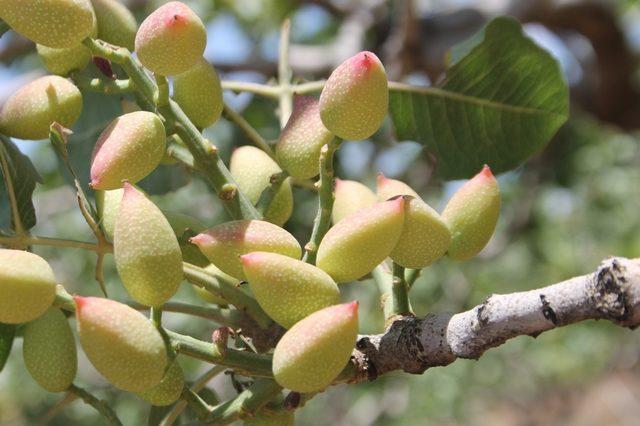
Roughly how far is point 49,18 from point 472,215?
0.45 m

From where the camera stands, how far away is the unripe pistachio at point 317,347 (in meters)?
0.68

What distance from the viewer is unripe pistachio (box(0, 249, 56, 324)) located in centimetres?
71

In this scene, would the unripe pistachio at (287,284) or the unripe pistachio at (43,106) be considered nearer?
the unripe pistachio at (287,284)

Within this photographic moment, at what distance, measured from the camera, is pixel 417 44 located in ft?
7.46

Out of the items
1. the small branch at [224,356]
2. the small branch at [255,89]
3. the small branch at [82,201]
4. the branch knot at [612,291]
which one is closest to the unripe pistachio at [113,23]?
the small branch at [82,201]

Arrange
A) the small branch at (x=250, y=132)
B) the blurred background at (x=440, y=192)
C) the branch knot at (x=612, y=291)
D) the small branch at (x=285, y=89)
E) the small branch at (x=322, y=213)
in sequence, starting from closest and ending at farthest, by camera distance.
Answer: the branch knot at (x=612, y=291)
the small branch at (x=322, y=213)
the small branch at (x=250, y=132)
the small branch at (x=285, y=89)
the blurred background at (x=440, y=192)

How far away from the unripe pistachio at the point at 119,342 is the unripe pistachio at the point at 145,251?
31mm

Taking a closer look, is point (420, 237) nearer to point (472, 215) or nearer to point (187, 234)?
point (472, 215)

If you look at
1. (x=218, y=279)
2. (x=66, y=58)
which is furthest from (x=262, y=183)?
(x=66, y=58)

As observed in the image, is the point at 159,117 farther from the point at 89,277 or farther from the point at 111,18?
the point at 89,277

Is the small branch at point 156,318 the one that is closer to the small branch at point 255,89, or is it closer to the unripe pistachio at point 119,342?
the unripe pistachio at point 119,342

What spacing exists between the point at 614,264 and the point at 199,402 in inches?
16.5

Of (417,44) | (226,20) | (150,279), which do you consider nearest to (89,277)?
(226,20)

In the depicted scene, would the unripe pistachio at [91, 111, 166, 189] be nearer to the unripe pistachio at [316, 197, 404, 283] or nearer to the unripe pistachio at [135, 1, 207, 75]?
the unripe pistachio at [135, 1, 207, 75]
